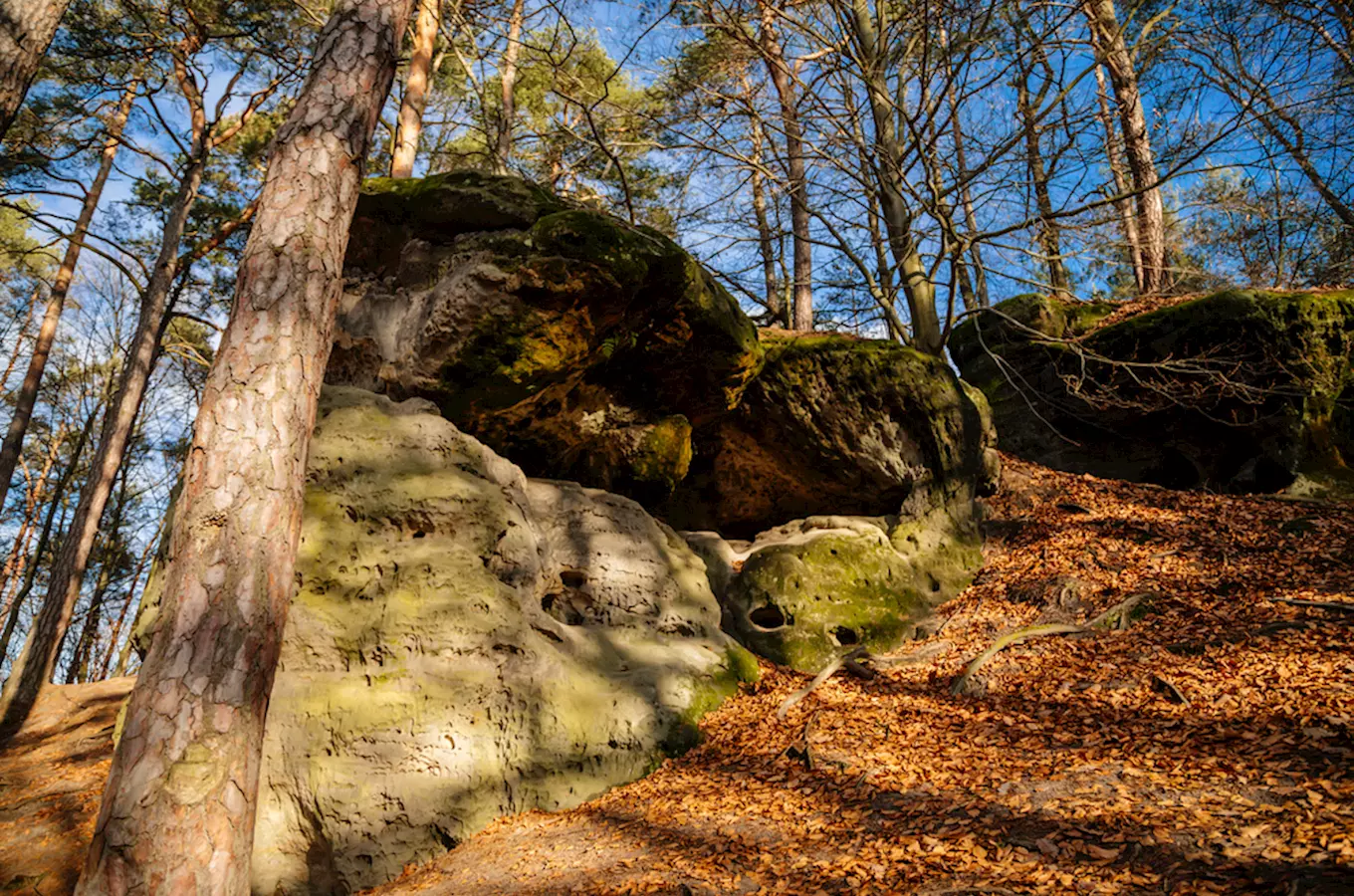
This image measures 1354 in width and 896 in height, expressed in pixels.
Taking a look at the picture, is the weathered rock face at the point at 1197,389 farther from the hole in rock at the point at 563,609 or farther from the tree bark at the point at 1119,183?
the hole in rock at the point at 563,609

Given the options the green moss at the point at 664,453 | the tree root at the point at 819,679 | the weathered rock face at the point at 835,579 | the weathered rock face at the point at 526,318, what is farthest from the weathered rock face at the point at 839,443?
the tree root at the point at 819,679

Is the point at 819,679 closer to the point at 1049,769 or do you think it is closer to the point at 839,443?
the point at 1049,769

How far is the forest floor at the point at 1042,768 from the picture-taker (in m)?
2.92

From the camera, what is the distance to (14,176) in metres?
10.4

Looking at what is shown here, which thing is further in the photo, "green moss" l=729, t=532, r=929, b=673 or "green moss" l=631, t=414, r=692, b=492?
"green moss" l=631, t=414, r=692, b=492

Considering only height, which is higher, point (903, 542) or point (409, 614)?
point (903, 542)

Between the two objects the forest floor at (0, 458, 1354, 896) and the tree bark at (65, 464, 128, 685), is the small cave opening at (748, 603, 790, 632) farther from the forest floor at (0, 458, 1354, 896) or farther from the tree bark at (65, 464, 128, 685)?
the tree bark at (65, 464, 128, 685)

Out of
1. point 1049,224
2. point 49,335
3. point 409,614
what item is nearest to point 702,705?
point 409,614

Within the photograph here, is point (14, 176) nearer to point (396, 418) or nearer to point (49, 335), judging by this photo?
point (49, 335)

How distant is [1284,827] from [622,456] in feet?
20.5

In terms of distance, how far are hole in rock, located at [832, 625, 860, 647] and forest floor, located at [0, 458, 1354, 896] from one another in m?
0.66

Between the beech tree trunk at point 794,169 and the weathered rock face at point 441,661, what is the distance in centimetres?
508

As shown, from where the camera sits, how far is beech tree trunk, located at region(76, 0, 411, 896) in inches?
112

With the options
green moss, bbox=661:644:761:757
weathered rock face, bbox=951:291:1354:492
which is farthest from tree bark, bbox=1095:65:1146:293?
green moss, bbox=661:644:761:757
